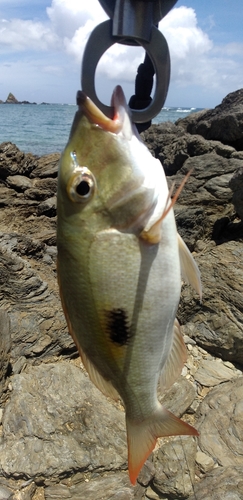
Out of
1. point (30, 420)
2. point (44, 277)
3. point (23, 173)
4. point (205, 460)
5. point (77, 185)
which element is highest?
point (77, 185)

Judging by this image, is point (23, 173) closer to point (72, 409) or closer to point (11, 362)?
point (11, 362)

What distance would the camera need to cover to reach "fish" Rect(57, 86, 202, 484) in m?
1.49

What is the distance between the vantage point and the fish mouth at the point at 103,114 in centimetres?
141

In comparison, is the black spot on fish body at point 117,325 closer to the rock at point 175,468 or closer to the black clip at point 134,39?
the black clip at point 134,39

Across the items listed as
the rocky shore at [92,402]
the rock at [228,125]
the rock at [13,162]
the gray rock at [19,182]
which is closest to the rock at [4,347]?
the rocky shore at [92,402]

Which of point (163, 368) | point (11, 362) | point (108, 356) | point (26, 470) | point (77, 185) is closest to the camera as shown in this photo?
point (77, 185)

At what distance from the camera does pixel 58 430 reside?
4156 mm

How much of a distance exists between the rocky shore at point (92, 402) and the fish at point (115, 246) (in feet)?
8.77

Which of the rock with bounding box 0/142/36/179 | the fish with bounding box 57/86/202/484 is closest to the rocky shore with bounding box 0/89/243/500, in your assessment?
the fish with bounding box 57/86/202/484

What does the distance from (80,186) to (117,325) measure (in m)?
0.54

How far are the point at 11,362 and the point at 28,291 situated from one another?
847 mm

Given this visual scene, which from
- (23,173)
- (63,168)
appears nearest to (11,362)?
(63,168)

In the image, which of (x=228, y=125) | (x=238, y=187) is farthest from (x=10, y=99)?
(x=238, y=187)

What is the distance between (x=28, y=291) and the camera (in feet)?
16.5
